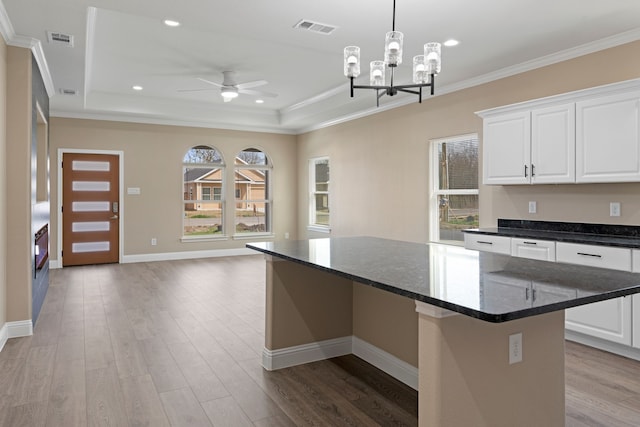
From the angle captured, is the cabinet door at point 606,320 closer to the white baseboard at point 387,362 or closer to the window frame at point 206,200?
the white baseboard at point 387,362

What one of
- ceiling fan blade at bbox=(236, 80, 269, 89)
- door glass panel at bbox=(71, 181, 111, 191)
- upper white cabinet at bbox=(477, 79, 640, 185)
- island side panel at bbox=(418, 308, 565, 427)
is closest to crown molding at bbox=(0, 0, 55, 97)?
ceiling fan blade at bbox=(236, 80, 269, 89)

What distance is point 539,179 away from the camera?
4.25 metres

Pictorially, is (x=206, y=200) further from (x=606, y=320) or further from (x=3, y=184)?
(x=606, y=320)

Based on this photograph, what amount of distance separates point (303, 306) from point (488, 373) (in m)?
1.62

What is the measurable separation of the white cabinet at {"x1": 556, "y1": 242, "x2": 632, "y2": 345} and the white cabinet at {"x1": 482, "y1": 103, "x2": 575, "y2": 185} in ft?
2.36

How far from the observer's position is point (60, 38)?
3.90m

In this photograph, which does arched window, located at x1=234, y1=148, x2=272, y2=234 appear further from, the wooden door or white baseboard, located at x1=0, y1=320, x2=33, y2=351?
white baseboard, located at x1=0, y1=320, x2=33, y2=351

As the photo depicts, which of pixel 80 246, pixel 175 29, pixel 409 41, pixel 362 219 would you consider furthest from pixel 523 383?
pixel 80 246

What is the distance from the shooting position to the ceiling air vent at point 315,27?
371 cm

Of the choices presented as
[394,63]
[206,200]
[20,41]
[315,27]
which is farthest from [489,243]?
[206,200]

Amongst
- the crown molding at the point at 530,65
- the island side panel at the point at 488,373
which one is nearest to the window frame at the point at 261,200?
the crown molding at the point at 530,65

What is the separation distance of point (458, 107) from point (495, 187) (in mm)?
1170

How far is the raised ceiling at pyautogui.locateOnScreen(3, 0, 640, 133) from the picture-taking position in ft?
11.1

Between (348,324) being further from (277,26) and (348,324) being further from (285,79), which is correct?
(285,79)
